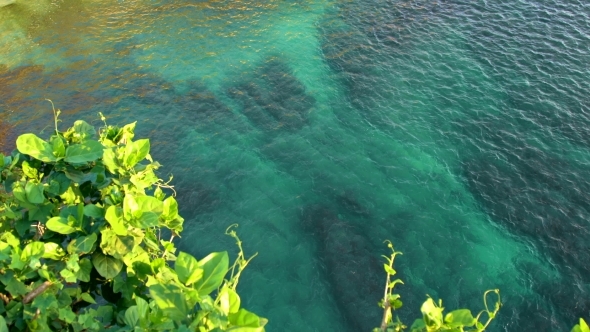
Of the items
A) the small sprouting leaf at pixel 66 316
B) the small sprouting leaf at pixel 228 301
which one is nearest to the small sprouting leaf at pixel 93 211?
the small sprouting leaf at pixel 66 316

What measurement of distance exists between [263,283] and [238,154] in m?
6.87

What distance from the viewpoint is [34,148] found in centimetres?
775

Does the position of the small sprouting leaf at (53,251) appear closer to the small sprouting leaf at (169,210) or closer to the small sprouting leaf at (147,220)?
the small sprouting leaf at (147,220)

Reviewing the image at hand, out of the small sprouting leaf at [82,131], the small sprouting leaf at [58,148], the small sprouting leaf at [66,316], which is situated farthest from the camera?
the small sprouting leaf at [82,131]

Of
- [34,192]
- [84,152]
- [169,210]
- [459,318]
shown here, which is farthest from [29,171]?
[459,318]

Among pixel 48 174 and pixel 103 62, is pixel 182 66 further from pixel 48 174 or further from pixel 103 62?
pixel 48 174

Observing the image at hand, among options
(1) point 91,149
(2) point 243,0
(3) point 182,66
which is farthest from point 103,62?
(1) point 91,149

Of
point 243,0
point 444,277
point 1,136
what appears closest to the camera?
point 444,277

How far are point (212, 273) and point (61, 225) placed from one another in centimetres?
283

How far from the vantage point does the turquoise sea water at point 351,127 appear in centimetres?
1784

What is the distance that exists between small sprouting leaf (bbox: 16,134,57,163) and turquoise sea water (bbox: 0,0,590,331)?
10759 millimetres

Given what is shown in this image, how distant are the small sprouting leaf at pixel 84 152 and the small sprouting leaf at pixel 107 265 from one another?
4.82 feet

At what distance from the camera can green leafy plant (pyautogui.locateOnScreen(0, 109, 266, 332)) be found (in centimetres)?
599

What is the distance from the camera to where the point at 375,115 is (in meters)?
24.2
